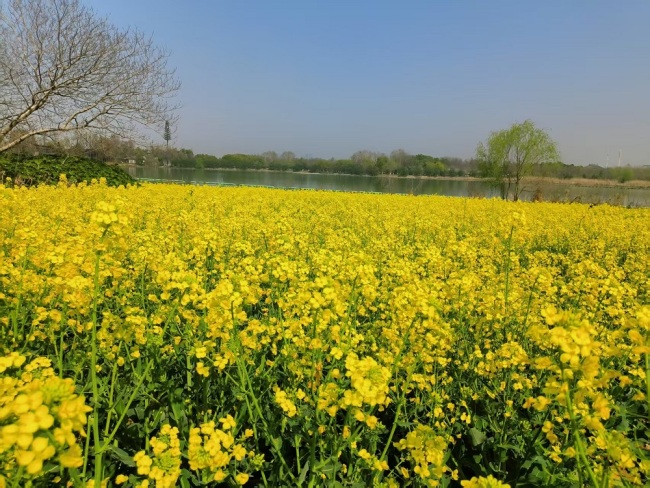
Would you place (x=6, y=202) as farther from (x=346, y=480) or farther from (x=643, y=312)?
(x=643, y=312)

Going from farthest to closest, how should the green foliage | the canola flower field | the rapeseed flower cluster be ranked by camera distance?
the green foliage → the canola flower field → the rapeseed flower cluster

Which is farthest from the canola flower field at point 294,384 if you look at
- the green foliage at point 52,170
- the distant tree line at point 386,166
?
the distant tree line at point 386,166

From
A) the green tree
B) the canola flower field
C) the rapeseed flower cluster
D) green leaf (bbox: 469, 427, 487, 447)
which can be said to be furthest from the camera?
the green tree

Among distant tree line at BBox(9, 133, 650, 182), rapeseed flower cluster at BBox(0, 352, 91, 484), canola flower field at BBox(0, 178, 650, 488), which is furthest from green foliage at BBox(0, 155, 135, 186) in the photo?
distant tree line at BBox(9, 133, 650, 182)

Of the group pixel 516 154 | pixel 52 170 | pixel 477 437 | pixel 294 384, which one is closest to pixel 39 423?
pixel 294 384

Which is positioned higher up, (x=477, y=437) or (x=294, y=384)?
(x=294, y=384)

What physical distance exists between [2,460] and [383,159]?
61.0m

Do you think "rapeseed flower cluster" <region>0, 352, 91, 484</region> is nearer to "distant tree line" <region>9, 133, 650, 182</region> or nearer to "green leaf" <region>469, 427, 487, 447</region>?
"green leaf" <region>469, 427, 487, 447</region>

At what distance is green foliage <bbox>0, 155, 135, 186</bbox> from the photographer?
12125 mm

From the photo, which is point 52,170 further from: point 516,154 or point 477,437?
point 516,154

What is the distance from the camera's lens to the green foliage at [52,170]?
12.1m

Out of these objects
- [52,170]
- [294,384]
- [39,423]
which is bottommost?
[294,384]

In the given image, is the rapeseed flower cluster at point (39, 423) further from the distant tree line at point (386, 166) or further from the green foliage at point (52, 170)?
the distant tree line at point (386, 166)

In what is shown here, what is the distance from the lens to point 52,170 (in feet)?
43.3
